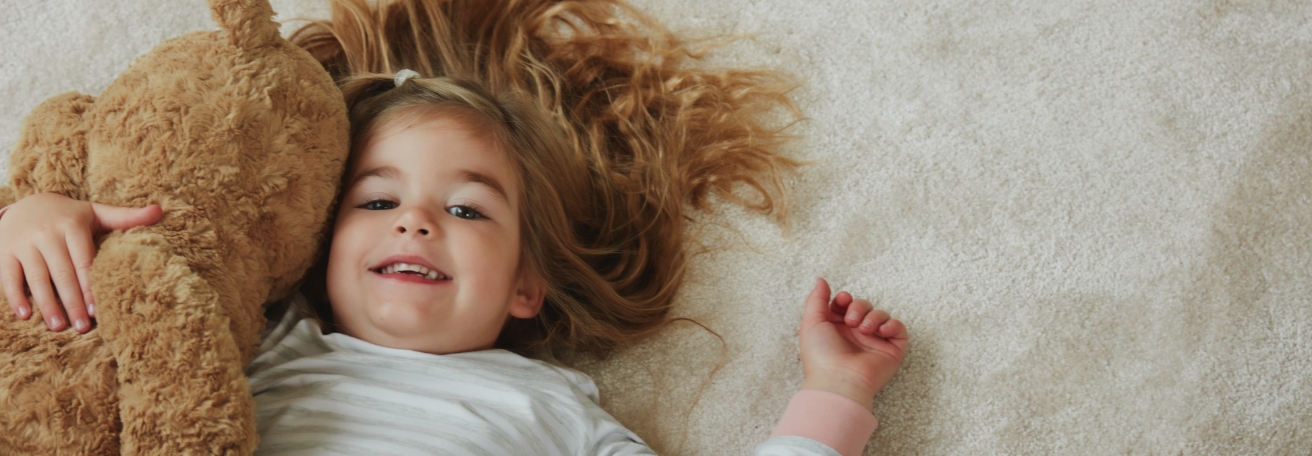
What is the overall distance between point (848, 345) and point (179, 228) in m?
0.68

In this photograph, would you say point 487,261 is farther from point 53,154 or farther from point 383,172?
point 53,154

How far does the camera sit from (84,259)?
76 centimetres

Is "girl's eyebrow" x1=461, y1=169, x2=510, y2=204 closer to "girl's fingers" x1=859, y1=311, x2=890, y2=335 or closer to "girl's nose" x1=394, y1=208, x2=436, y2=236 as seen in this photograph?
"girl's nose" x1=394, y1=208, x2=436, y2=236

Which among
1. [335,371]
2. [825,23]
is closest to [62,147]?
[335,371]

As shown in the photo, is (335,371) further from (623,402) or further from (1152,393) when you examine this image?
(1152,393)

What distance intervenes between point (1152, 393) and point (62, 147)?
1.12 m

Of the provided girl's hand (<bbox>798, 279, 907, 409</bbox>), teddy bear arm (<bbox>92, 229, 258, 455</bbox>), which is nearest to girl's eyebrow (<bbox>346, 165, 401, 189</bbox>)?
teddy bear arm (<bbox>92, 229, 258, 455</bbox>)

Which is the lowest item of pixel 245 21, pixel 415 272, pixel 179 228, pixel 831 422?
pixel 831 422

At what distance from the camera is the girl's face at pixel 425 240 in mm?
887

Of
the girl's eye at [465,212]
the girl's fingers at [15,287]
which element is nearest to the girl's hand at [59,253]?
the girl's fingers at [15,287]

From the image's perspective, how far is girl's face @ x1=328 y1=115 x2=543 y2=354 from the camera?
2.91 feet

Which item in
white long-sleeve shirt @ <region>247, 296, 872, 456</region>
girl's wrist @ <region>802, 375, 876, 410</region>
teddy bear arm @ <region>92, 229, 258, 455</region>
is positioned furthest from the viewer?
girl's wrist @ <region>802, 375, 876, 410</region>

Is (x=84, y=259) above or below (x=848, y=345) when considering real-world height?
above

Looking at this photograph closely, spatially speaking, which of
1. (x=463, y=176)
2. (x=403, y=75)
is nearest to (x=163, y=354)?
(x=463, y=176)
